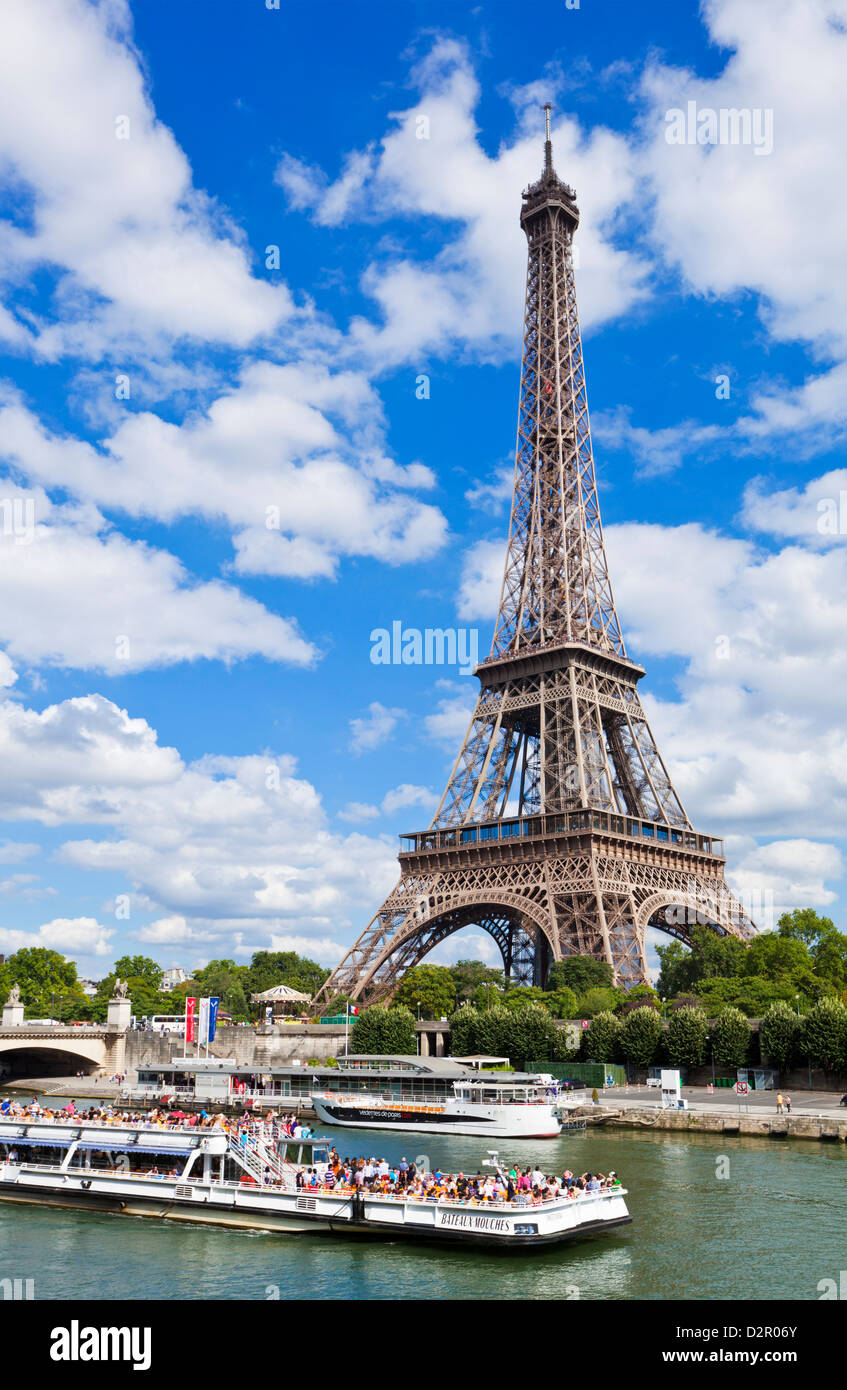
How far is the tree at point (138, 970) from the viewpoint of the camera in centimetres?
14588

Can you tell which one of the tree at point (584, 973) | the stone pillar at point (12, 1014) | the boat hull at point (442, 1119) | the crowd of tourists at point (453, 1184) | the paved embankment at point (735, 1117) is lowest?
the boat hull at point (442, 1119)

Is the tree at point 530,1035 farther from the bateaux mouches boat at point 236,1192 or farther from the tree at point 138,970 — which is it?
the tree at point 138,970

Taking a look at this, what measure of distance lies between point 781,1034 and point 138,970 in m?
103

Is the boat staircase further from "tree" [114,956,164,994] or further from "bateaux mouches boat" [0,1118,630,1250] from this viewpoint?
"tree" [114,956,164,994]

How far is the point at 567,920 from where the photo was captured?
79.6 meters

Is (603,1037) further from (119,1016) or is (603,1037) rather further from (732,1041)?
(119,1016)

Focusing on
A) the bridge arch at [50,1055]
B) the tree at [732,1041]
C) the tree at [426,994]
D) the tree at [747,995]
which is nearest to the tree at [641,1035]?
the tree at [732,1041]

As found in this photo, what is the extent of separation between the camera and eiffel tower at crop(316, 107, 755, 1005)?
81438 mm

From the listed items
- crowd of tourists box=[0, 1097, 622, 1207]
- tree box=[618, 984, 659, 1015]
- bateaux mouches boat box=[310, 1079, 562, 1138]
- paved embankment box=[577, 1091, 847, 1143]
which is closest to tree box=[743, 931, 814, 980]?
tree box=[618, 984, 659, 1015]

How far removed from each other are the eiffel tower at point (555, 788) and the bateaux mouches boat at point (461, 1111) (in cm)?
1817

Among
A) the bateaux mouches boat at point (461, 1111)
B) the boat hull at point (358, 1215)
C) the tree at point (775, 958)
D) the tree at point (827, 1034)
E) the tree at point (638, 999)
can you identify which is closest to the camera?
the boat hull at point (358, 1215)

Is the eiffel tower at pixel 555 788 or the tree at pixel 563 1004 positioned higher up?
the eiffel tower at pixel 555 788

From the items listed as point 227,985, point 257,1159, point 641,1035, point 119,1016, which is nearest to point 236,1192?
point 257,1159

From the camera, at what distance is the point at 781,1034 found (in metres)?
63.7
